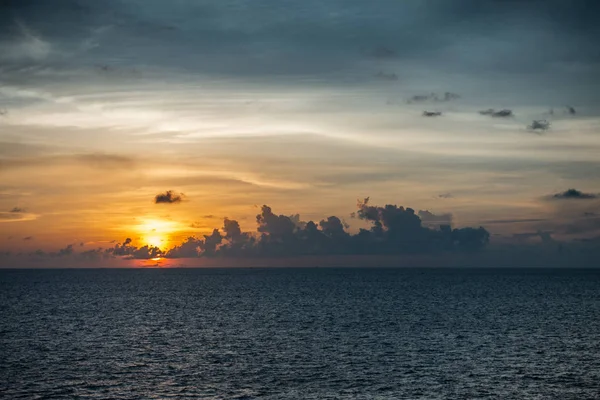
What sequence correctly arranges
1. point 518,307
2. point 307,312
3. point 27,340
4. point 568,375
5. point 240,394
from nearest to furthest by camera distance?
point 240,394 < point 568,375 < point 27,340 < point 307,312 < point 518,307

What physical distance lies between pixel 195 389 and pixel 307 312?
287 ft

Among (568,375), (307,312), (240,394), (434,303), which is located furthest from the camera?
(434,303)

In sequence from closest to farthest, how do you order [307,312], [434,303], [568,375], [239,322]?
[568,375], [239,322], [307,312], [434,303]

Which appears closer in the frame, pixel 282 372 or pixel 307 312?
pixel 282 372

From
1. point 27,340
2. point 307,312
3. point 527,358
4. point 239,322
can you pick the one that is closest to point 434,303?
point 307,312

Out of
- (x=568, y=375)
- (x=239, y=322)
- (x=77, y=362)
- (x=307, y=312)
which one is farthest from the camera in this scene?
(x=307, y=312)

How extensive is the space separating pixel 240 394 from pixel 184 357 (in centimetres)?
2311

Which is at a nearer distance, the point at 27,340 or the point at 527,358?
the point at 527,358

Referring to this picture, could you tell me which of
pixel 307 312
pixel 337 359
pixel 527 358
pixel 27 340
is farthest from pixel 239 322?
pixel 527 358

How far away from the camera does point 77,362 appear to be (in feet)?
273

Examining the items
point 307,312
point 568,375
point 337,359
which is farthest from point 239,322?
point 568,375

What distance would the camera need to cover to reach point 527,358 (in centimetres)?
8425

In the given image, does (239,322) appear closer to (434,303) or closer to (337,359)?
(337,359)

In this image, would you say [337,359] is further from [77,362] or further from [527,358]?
[77,362]
